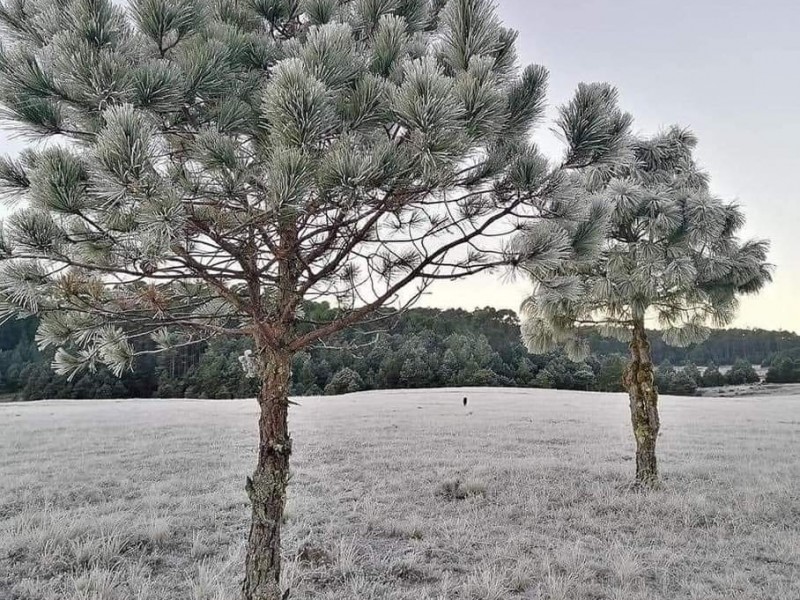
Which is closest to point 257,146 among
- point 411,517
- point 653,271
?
point 411,517

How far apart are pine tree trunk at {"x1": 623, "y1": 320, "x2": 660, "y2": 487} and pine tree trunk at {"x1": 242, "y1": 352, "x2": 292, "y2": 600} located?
5.41 metres

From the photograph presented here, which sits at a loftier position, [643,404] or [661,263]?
[661,263]

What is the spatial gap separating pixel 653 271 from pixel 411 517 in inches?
159

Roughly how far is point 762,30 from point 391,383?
72.1 ft

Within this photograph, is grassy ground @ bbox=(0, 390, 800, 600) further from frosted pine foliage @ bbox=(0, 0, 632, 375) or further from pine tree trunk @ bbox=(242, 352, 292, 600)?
frosted pine foliage @ bbox=(0, 0, 632, 375)

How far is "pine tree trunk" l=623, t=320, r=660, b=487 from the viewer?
265 inches

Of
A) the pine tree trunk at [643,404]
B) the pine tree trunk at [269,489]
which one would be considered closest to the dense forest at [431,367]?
the pine tree trunk at [643,404]

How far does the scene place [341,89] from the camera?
2150mm

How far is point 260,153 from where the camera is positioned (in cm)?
235

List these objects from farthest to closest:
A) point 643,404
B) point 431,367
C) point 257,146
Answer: point 431,367
point 643,404
point 257,146

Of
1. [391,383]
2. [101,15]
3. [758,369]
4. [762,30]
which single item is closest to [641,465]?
[762,30]

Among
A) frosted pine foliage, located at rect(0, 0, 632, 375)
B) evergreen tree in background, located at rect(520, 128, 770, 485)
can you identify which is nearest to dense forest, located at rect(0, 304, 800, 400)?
evergreen tree in background, located at rect(520, 128, 770, 485)

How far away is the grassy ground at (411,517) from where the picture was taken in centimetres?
403

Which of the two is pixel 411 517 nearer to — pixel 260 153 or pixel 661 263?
pixel 661 263
